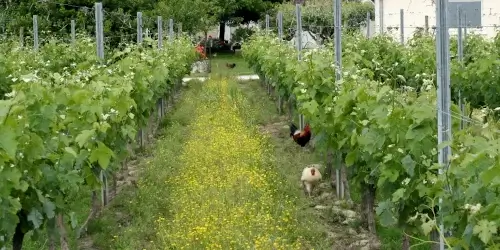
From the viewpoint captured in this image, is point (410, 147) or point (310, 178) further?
point (310, 178)

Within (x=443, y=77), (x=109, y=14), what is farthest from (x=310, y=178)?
(x=109, y=14)

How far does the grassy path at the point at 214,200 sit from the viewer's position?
331 inches

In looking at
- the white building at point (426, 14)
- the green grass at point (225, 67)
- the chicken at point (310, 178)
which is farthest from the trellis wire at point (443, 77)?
the green grass at point (225, 67)

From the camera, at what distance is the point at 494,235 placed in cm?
466

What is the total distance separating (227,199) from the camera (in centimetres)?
968

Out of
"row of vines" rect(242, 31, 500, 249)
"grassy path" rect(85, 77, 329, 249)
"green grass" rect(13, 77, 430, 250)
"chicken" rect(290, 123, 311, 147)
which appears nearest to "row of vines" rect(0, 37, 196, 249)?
"green grass" rect(13, 77, 430, 250)

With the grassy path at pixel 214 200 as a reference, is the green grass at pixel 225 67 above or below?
above

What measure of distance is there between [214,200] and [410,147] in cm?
357

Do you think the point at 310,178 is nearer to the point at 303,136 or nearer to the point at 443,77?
the point at 303,136

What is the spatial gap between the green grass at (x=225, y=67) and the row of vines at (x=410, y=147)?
1816 cm

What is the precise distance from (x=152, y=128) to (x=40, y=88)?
966 centimetres

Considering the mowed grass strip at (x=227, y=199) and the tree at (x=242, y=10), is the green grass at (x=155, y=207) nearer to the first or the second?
the mowed grass strip at (x=227, y=199)

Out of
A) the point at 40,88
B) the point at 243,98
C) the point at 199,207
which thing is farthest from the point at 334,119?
the point at 243,98

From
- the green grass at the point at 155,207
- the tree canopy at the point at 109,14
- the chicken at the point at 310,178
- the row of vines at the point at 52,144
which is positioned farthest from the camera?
the tree canopy at the point at 109,14
